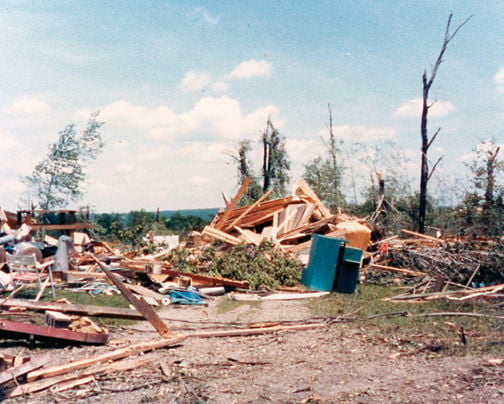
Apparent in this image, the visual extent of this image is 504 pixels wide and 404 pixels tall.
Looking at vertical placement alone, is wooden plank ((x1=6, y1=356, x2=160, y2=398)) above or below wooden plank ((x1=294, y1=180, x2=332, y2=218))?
below

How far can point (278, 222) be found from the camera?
15.6 metres

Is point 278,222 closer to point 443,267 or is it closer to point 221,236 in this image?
point 221,236

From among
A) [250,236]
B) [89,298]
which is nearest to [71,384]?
[89,298]

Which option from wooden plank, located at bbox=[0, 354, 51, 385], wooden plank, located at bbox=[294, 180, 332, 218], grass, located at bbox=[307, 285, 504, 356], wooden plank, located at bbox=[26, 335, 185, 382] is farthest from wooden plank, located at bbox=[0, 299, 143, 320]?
wooden plank, located at bbox=[294, 180, 332, 218]

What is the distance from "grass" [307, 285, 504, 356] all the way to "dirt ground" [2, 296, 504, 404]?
316mm

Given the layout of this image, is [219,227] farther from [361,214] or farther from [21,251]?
[361,214]

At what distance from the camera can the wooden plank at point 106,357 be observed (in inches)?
210

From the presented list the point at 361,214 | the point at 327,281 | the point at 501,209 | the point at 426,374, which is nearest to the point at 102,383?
the point at 426,374

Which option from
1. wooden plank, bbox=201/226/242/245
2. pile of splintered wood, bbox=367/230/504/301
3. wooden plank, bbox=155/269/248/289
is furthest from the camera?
wooden plank, bbox=201/226/242/245

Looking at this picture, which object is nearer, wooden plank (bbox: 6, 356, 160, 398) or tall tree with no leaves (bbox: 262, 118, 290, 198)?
wooden plank (bbox: 6, 356, 160, 398)

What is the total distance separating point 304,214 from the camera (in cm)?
1534

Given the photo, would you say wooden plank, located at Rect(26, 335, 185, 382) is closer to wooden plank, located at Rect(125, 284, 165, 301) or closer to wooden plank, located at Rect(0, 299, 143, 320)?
wooden plank, located at Rect(0, 299, 143, 320)

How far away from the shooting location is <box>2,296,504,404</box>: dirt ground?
4.80 meters

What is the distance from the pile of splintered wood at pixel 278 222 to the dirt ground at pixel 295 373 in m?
6.74
